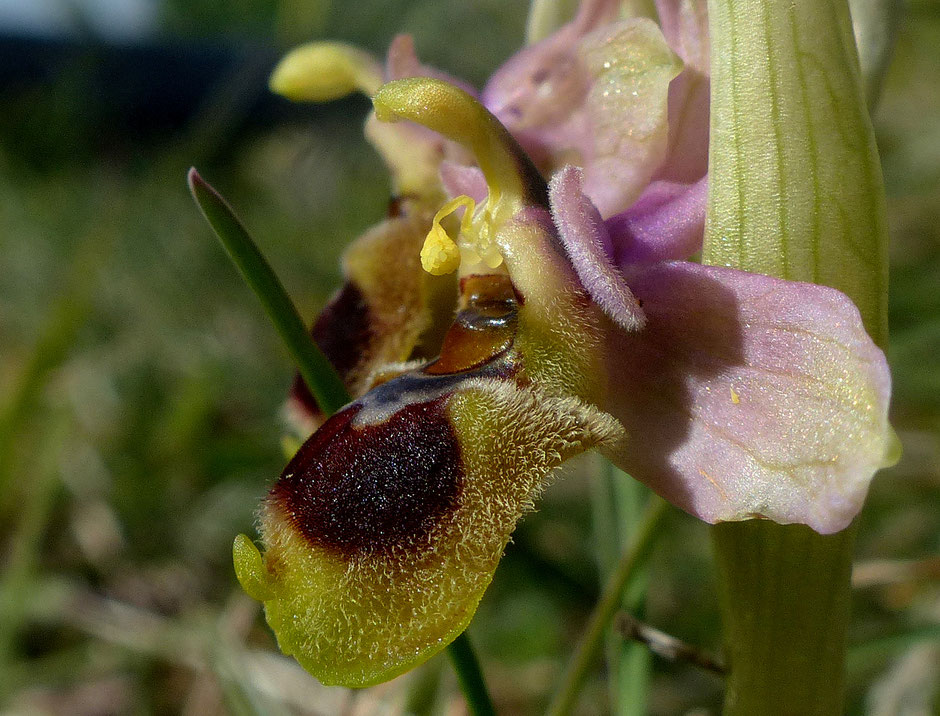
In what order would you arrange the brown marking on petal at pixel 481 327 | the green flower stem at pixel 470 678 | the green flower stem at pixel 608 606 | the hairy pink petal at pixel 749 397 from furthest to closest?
1. the green flower stem at pixel 608 606
2. the green flower stem at pixel 470 678
3. the brown marking on petal at pixel 481 327
4. the hairy pink petal at pixel 749 397

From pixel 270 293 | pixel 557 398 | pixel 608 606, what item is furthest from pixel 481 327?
pixel 608 606

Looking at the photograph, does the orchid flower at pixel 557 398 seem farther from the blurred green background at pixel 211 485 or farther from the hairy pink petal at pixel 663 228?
the blurred green background at pixel 211 485

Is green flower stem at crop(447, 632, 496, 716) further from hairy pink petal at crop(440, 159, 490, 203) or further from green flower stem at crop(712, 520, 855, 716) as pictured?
hairy pink petal at crop(440, 159, 490, 203)

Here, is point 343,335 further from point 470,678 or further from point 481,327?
point 470,678

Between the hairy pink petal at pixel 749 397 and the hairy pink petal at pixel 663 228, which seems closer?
the hairy pink petal at pixel 749 397

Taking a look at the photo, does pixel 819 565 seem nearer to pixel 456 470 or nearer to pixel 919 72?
pixel 456 470

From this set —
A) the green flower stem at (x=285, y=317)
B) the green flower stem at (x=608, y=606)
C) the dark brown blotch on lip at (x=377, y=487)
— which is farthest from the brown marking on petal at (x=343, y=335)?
the green flower stem at (x=608, y=606)

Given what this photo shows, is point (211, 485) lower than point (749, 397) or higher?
lower

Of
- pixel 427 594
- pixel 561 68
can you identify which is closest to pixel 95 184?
pixel 561 68
